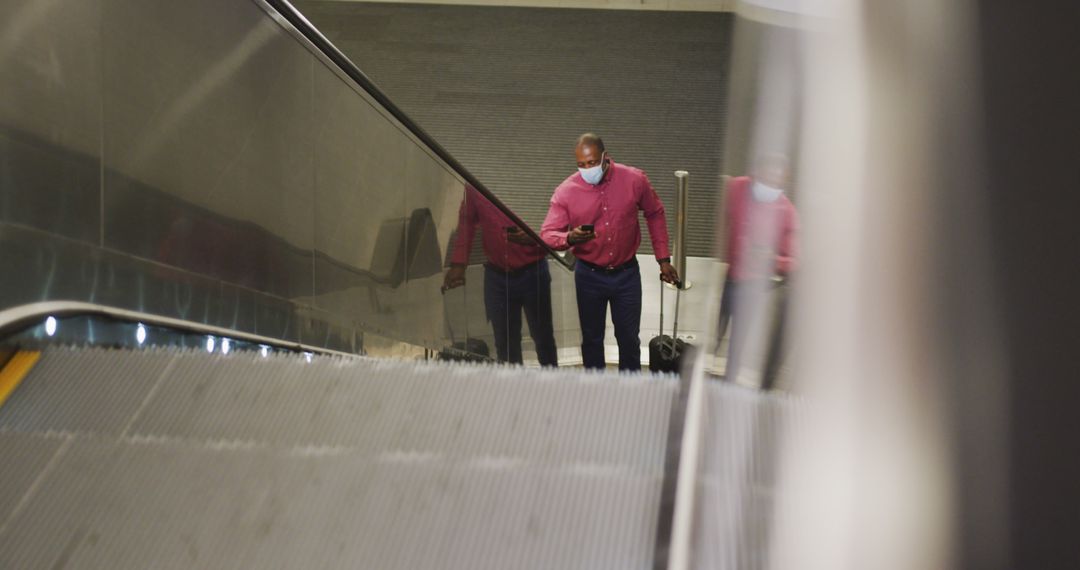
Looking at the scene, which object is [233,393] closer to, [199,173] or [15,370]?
[15,370]

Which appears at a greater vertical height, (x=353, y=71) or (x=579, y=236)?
(x=353, y=71)

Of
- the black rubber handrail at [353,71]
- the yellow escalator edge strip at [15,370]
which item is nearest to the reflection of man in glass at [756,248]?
the yellow escalator edge strip at [15,370]

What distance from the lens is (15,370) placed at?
1.89m

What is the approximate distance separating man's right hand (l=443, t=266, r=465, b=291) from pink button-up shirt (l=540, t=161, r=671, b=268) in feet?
1.83

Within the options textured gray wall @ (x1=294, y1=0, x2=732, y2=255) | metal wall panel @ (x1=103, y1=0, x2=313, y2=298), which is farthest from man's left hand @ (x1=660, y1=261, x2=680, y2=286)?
textured gray wall @ (x1=294, y1=0, x2=732, y2=255)

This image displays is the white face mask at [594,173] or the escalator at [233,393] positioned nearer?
the escalator at [233,393]

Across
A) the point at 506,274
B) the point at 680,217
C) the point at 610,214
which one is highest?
the point at 680,217

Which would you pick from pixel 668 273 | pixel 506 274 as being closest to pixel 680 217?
pixel 668 273

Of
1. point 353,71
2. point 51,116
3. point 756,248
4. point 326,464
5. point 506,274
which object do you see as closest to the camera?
point 326,464

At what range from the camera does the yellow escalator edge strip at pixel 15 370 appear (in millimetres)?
1824

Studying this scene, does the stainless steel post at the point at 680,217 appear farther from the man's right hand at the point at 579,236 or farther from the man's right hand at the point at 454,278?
the man's right hand at the point at 454,278

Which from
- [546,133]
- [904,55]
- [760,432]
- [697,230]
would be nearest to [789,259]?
[760,432]

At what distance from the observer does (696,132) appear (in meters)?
10.1

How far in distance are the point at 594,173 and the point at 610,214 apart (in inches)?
9.2
